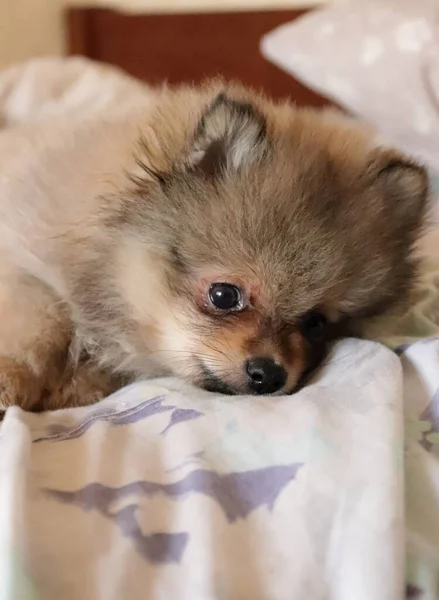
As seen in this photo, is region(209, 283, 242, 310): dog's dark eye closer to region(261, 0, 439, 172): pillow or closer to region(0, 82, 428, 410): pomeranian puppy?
region(0, 82, 428, 410): pomeranian puppy

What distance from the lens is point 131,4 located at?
362 cm

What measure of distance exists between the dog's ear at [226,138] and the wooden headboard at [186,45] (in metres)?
1.95

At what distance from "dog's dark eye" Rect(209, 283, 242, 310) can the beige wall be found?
2273 mm

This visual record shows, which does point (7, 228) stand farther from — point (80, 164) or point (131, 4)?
point (131, 4)

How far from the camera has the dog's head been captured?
1.31 m

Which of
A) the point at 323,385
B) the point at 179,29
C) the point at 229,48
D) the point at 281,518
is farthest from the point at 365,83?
the point at 281,518

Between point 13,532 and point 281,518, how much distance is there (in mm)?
320

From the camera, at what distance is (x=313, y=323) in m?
1.49

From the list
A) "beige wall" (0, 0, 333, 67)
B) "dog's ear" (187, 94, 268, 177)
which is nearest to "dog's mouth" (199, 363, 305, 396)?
"dog's ear" (187, 94, 268, 177)

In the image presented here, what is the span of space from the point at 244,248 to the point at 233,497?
21.2 inches

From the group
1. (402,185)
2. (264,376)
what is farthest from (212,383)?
(402,185)

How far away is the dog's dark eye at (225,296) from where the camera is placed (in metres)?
1.35

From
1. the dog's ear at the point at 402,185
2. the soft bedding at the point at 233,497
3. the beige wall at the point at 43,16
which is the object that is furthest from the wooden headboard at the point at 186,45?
the soft bedding at the point at 233,497

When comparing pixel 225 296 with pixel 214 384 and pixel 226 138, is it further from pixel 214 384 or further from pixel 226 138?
pixel 226 138
